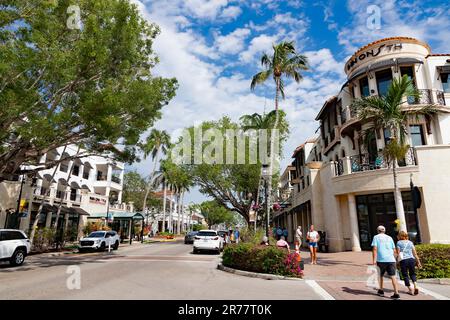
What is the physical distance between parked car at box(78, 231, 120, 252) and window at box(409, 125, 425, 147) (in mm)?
22155

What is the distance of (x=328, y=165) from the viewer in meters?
21.6

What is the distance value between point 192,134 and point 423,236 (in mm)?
25691

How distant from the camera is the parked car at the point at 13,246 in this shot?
1382cm

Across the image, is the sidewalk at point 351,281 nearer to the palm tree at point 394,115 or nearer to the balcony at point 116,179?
the palm tree at point 394,115

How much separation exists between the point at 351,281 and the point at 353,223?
9726 mm

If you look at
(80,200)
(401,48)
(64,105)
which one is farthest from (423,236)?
(80,200)

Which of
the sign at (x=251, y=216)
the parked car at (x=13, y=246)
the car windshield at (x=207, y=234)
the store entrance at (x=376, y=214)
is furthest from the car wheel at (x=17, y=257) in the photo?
the sign at (x=251, y=216)

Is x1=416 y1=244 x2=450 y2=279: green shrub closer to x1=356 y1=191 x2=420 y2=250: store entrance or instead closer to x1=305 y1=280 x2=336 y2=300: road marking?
x1=305 y1=280 x2=336 y2=300: road marking

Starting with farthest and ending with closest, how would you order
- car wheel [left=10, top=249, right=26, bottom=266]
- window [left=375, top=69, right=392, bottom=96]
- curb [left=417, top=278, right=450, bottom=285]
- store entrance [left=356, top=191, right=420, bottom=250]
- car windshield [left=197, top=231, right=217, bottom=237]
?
1. car windshield [left=197, top=231, right=217, bottom=237]
2. window [left=375, top=69, right=392, bottom=96]
3. store entrance [left=356, top=191, right=420, bottom=250]
4. car wheel [left=10, top=249, right=26, bottom=266]
5. curb [left=417, top=278, right=450, bottom=285]

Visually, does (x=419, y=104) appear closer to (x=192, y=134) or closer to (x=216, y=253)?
(x=216, y=253)

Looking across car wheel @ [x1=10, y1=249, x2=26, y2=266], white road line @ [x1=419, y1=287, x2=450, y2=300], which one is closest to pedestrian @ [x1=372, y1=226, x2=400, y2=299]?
white road line @ [x1=419, y1=287, x2=450, y2=300]

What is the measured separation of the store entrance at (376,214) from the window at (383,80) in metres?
6.88

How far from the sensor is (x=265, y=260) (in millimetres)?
11359

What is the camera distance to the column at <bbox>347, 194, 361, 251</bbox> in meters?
19.2
